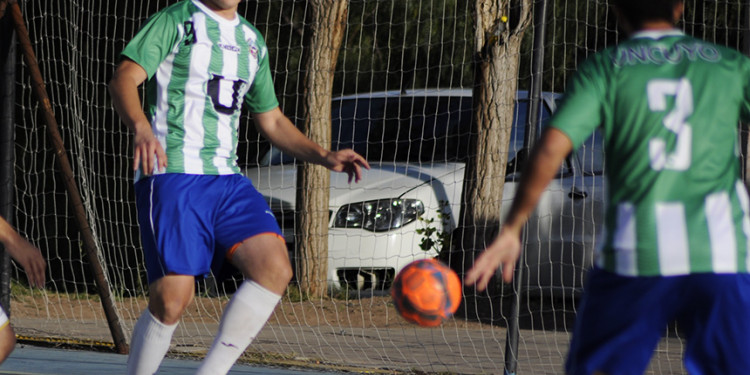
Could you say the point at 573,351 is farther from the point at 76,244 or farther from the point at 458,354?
the point at 76,244

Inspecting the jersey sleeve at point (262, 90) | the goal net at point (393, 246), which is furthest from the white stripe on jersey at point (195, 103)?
the goal net at point (393, 246)

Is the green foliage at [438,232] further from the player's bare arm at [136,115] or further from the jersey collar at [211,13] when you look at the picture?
the player's bare arm at [136,115]

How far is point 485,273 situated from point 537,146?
0.38 metres

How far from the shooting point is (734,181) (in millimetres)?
3055

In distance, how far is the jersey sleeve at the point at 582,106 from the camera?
Result: 9.59ft

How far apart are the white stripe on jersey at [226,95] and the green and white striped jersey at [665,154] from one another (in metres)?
1.88

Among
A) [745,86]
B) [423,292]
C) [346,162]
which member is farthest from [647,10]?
[346,162]

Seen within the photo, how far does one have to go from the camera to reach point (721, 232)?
9.71ft

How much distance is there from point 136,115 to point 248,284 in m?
0.80

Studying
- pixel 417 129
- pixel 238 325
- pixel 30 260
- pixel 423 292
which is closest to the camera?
pixel 30 260

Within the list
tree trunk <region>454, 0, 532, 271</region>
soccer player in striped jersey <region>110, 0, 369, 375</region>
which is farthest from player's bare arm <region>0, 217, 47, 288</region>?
tree trunk <region>454, 0, 532, 271</region>

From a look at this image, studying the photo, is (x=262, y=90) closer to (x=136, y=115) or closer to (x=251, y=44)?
(x=251, y=44)

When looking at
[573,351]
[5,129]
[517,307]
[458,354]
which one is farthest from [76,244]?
[573,351]

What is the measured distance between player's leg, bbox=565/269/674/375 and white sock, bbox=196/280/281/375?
1.64 metres
